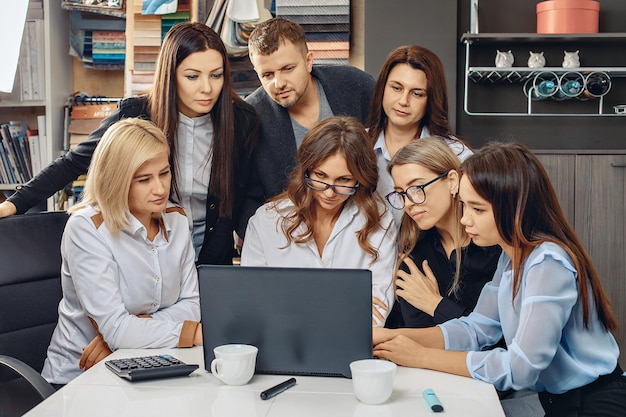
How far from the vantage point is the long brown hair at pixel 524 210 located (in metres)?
1.53

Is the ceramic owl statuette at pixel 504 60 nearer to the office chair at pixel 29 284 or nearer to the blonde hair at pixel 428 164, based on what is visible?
the blonde hair at pixel 428 164

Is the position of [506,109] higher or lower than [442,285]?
higher

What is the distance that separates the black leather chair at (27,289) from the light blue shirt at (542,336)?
109 centimetres

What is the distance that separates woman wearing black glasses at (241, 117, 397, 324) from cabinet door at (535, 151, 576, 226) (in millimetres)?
1447

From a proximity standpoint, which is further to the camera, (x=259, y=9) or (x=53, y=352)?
(x=259, y=9)

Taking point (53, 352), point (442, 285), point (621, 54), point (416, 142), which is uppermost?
point (621, 54)

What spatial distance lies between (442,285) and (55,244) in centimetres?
109

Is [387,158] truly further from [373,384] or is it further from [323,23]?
[323,23]

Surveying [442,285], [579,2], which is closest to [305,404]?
[442,285]

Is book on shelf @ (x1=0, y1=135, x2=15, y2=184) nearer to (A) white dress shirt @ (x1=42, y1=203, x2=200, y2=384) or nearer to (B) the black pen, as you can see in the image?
(A) white dress shirt @ (x1=42, y1=203, x2=200, y2=384)

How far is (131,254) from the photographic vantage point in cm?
192

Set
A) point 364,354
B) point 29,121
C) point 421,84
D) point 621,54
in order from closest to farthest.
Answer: point 364,354 < point 421,84 < point 621,54 < point 29,121

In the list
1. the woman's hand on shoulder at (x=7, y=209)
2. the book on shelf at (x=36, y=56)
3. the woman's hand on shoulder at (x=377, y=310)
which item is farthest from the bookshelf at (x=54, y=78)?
the woman's hand on shoulder at (x=377, y=310)

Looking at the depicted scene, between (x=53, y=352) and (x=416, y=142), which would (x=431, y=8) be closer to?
(x=416, y=142)
